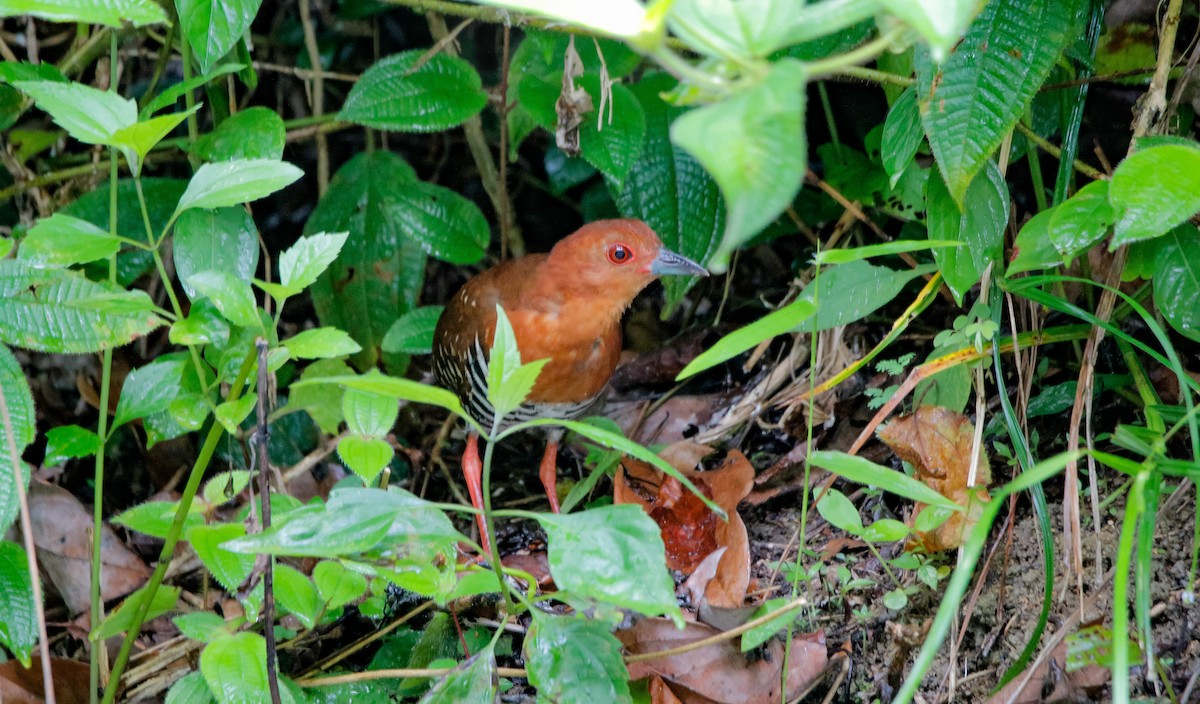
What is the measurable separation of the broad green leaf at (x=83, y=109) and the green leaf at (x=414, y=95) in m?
0.99

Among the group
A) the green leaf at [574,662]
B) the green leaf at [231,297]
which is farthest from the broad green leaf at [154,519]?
the green leaf at [574,662]

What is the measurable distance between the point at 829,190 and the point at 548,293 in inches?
35.0

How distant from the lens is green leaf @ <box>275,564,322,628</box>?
1999 mm

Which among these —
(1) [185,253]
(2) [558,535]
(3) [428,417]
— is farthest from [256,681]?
(3) [428,417]

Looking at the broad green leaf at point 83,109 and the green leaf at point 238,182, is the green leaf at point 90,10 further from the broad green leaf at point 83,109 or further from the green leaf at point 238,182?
the green leaf at point 238,182

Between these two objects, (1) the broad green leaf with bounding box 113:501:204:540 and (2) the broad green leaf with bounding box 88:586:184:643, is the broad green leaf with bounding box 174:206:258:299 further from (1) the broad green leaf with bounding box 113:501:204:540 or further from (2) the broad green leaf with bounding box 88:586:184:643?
(2) the broad green leaf with bounding box 88:586:184:643

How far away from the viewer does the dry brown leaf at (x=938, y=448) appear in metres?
2.32

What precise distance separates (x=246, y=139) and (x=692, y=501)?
1487mm

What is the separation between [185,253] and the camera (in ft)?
7.74

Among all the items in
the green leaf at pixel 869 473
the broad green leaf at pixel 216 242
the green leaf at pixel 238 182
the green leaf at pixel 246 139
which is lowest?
the green leaf at pixel 869 473

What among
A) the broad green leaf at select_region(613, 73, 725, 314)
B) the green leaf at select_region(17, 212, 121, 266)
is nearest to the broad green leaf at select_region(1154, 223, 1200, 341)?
the broad green leaf at select_region(613, 73, 725, 314)

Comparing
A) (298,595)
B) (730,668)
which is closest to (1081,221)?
(730,668)

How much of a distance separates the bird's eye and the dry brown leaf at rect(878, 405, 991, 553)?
102 cm

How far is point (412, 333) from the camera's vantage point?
3.37 metres
